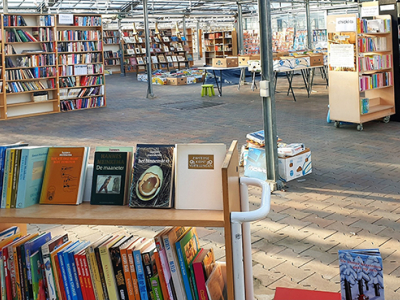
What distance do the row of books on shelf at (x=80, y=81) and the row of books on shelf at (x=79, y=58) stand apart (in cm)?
38

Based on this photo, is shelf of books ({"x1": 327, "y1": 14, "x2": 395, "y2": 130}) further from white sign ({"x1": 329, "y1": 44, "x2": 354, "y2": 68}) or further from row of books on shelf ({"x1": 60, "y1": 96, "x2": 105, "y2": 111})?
row of books on shelf ({"x1": 60, "y1": 96, "x2": 105, "y2": 111})

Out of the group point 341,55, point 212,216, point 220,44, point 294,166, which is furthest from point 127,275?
point 220,44

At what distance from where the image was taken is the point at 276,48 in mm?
27719

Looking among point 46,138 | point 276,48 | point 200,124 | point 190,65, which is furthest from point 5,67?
point 276,48

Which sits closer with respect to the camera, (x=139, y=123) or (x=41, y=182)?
(x=41, y=182)

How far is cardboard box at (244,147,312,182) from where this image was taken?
18.1 ft

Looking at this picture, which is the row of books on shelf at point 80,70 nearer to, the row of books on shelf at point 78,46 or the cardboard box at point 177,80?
the row of books on shelf at point 78,46

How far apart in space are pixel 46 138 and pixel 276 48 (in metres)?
20.9

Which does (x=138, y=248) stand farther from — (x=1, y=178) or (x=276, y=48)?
(x=276, y=48)

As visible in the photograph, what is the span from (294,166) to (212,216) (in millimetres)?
3673

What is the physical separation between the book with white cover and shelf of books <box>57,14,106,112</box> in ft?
34.1

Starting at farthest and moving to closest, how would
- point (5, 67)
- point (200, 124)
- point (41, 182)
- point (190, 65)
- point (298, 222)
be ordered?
point (190, 65) → point (5, 67) → point (200, 124) → point (298, 222) → point (41, 182)

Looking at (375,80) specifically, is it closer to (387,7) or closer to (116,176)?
(387,7)

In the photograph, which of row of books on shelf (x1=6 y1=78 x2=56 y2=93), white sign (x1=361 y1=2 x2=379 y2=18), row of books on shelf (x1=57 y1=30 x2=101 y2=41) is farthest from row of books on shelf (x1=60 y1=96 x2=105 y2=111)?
white sign (x1=361 y1=2 x2=379 y2=18)
